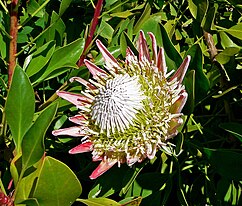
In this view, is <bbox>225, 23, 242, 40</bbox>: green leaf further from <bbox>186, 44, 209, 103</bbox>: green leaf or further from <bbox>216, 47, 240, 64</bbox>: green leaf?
<bbox>186, 44, 209, 103</bbox>: green leaf

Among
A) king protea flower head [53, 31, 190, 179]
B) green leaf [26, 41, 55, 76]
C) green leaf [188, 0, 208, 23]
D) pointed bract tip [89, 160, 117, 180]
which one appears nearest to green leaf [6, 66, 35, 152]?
king protea flower head [53, 31, 190, 179]

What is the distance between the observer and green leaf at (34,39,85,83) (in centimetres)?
169

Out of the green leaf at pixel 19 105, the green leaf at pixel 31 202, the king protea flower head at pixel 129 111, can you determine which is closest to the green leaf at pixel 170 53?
the king protea flower head at pixel 129 111

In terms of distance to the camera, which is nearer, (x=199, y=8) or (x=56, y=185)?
(x=56, y=185)

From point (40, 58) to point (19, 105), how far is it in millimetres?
352

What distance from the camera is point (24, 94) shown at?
4.70 feet

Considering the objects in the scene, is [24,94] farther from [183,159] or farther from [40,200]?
[183,159]

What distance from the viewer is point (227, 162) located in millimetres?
1394

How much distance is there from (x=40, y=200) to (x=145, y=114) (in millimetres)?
375

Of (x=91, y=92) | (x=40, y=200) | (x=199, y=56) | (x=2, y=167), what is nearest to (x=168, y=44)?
(x=199, y=56)

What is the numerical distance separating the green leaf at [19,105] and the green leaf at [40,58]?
0.31 metres

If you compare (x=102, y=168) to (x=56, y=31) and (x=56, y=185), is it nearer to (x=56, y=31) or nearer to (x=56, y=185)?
(x=56, y=185)

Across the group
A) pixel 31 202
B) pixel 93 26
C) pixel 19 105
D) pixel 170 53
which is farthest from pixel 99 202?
pixel 93 26

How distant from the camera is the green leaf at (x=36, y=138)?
129cm
